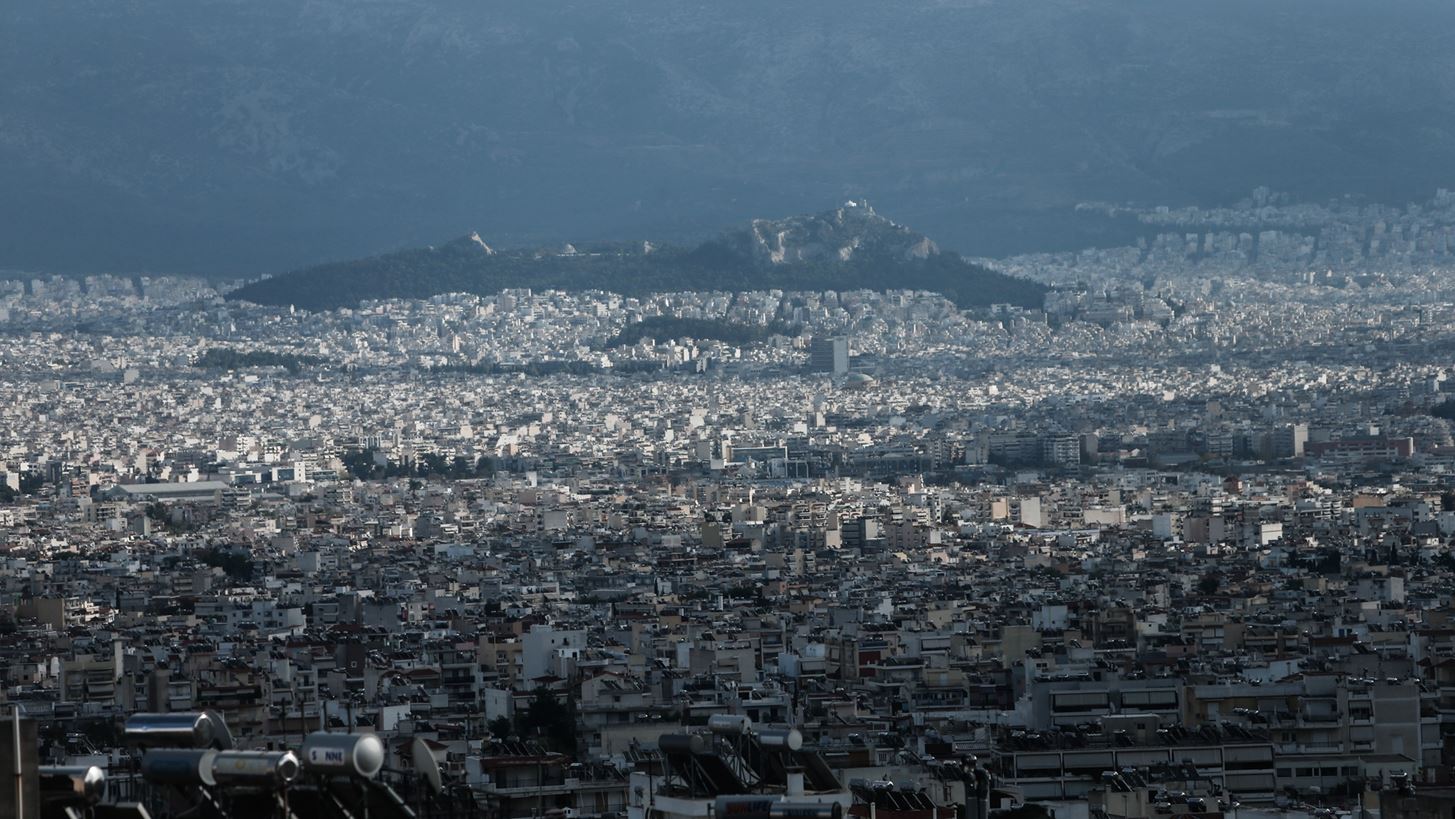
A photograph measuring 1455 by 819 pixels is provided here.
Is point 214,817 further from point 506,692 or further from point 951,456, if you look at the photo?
point 951,456

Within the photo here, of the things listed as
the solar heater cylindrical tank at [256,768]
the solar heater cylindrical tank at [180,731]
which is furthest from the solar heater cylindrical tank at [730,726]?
the solar heater cylindrical tank at [256,768]

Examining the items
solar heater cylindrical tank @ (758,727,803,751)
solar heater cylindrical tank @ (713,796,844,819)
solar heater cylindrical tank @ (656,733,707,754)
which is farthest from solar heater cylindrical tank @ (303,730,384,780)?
solar heater cylindrical tank @ (656,733,707,754)

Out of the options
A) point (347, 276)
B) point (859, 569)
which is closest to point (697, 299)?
point (347, 276)

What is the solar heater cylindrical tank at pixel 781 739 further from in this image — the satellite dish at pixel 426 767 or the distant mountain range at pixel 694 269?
the distant mountain range at pixel 694 269

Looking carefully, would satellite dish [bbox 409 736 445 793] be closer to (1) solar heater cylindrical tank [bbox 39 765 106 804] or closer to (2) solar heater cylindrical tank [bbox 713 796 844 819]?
(1) solar heater cylindrical tank [bbox 39 765 106 804]

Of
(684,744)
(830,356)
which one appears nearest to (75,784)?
(684,744)

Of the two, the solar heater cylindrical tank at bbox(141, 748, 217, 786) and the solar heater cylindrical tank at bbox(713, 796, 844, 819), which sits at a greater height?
the solar heater cylindrical tank at bbox(141, 748, 217, 786)
